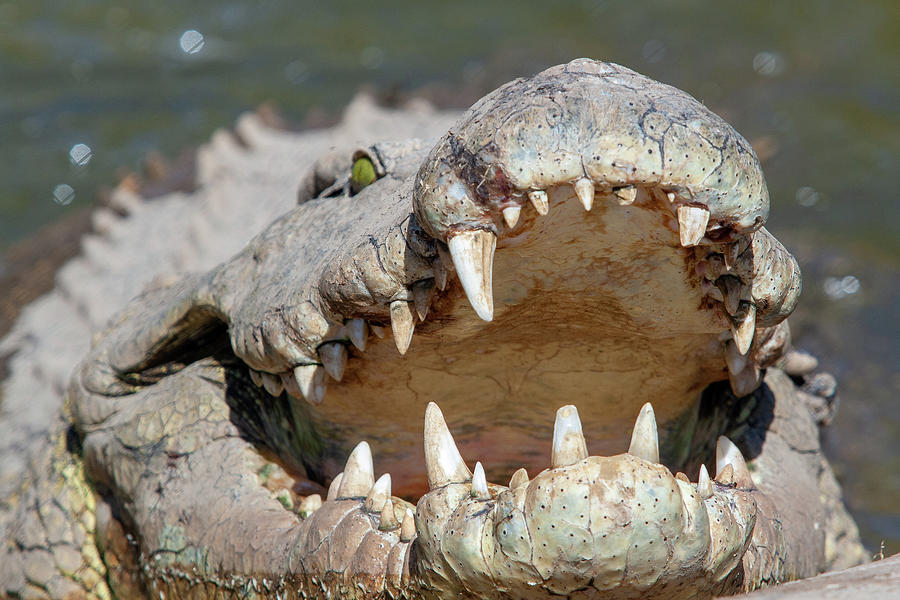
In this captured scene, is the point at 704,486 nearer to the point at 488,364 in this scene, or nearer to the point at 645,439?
the point at 645,439

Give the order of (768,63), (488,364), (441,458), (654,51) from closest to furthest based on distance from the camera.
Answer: (441,458) → (488,364) → (768,63) → (654,51)

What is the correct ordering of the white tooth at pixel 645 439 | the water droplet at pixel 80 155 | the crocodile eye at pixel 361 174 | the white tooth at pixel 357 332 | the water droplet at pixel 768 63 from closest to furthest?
1. the white tooth at pixel 645 439
2. the white tooth at pixel 357 332
3. the crocodile eye at pixel 361 174
4. the water droplet at pixel 80 155
5. the water droplet at pixel 768 63

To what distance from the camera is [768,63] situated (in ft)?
24.0

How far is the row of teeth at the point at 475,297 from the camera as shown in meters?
1.80

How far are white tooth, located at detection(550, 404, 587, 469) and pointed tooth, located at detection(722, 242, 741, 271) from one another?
43cm

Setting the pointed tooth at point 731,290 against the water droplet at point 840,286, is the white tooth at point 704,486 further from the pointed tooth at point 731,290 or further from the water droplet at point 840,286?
the water droplet at point 840,286

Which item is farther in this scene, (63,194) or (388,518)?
(63,194)

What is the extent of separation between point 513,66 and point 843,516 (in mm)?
4867

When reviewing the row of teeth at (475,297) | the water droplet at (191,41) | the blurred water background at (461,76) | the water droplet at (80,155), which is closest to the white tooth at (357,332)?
the row of teeth at (475,297)

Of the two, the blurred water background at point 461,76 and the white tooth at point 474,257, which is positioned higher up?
the white tooth at point 474,257

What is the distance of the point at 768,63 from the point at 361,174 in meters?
5.39

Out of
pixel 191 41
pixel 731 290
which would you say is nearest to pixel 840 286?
pixel 731 290

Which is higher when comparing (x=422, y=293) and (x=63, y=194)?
(x=422, y=293)

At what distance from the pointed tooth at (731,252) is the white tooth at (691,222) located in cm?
16
